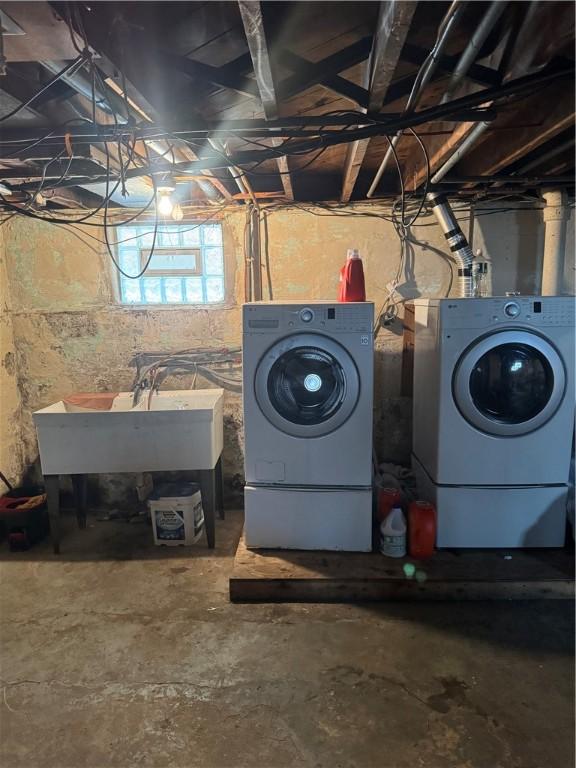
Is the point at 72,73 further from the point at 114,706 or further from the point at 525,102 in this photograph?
the point at 114,706

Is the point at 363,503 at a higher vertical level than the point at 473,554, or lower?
higher

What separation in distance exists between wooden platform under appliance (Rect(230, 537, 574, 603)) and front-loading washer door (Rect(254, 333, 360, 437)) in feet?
2.26

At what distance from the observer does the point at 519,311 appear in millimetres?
2398

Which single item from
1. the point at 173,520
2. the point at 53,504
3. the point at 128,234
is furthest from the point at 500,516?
the point at 128,234

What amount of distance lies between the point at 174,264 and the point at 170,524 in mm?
1736

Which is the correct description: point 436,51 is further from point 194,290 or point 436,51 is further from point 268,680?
point 194,290

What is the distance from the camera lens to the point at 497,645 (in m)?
2.09

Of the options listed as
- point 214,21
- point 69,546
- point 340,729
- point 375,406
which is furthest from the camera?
point 375,406

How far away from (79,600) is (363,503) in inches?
58.9

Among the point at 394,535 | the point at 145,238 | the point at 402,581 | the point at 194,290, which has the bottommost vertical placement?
the point at 402,581

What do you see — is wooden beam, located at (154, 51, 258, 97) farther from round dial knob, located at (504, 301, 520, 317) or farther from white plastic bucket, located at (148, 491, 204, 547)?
white plastic bucket, located at (148, 491, 204, 547)

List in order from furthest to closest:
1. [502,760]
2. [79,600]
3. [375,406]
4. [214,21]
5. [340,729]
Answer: [375,406] < [79,600] < [340,729] < [502,760] < [214,21]

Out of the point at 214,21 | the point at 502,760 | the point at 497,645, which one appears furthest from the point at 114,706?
the point at 214,21

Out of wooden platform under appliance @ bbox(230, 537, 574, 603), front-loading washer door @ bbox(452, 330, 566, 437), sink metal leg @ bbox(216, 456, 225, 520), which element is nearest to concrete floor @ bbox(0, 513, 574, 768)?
wooden platform under appliance @ bbox(230, 537, 574, 603)
